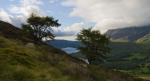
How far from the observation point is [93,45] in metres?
103

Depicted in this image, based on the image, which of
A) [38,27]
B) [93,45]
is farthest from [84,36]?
[38,27]

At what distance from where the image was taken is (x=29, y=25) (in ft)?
349

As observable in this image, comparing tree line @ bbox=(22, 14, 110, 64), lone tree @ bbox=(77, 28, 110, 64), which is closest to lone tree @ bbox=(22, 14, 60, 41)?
tree line @ bbox=(22, 14, 110, 64)

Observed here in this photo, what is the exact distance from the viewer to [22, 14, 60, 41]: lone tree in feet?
343

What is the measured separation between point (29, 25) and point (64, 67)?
236ft

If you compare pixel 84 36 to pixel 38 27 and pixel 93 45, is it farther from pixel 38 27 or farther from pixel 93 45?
pixel 38 27

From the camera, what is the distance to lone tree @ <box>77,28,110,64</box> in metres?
101

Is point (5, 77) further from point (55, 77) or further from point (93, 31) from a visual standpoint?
point (93, 31)

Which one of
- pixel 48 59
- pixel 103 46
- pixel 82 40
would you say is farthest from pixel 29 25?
pixel 48 59

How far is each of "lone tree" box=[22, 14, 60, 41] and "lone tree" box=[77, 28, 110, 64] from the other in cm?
1154

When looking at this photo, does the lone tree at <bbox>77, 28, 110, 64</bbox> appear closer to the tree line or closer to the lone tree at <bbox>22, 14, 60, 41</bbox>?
the tree line

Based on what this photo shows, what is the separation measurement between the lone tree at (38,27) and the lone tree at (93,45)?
11.5 m

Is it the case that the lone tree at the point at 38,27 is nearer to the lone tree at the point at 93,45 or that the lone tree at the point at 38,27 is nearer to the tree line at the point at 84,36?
the tree line at the point at 84,36

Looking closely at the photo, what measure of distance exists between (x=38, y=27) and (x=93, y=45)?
68.4 feet
